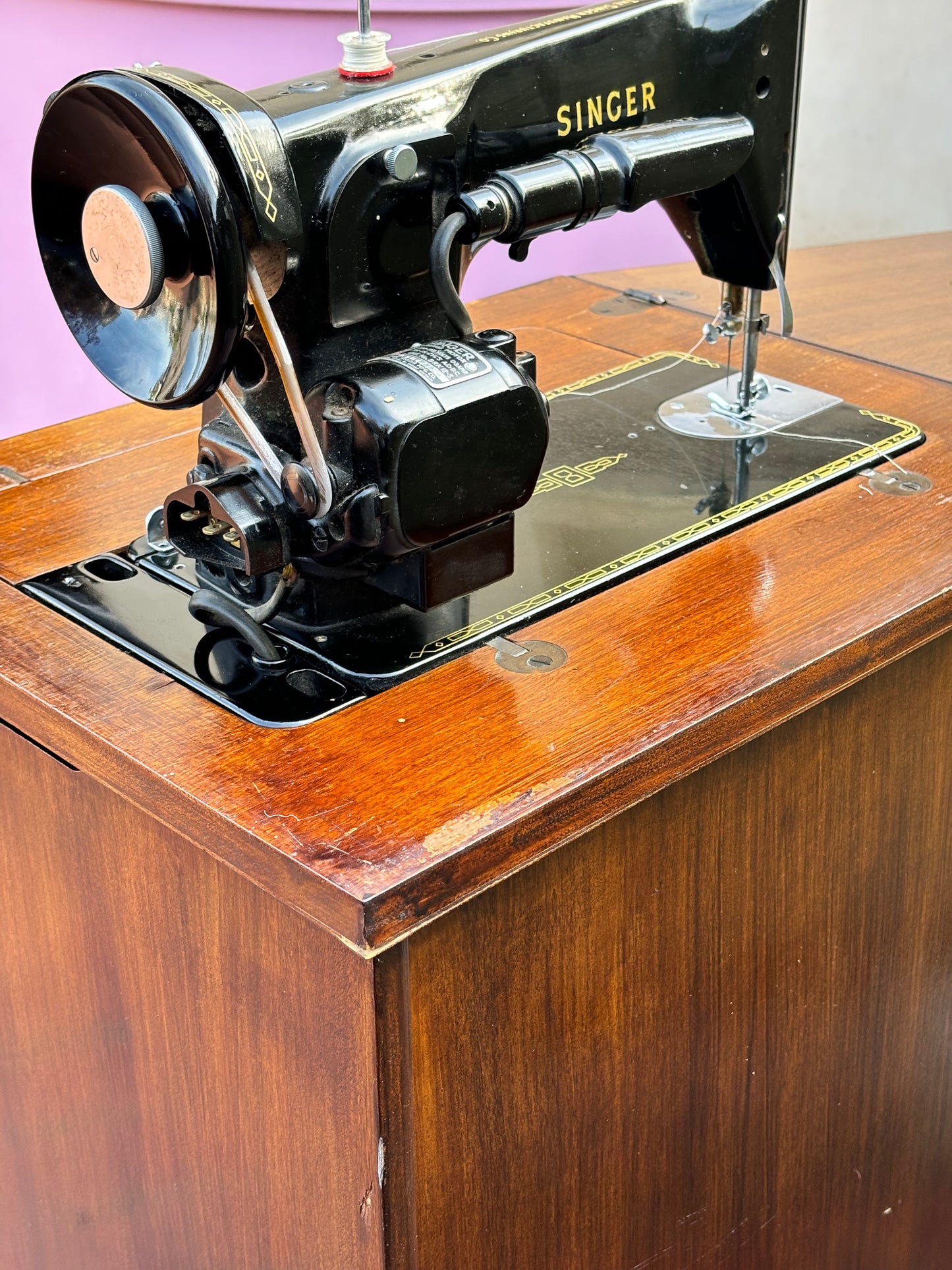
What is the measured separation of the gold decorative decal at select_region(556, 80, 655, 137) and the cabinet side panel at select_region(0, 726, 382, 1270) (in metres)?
0.51

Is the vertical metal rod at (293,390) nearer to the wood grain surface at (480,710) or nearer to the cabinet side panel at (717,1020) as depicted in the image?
the wood grain surface at (480,710)

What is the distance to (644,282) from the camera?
1577mm

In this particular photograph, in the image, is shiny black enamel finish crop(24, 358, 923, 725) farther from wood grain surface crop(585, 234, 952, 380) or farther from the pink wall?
the pink wall

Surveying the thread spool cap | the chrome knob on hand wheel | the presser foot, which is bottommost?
the presser foot

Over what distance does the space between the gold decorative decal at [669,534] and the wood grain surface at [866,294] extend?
0.55 ft

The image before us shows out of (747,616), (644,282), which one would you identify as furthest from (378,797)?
(644,282)

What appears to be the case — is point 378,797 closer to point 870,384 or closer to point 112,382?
point 112,382

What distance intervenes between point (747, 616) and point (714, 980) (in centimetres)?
23

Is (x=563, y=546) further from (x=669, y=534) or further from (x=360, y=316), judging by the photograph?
(x=360, y=316)

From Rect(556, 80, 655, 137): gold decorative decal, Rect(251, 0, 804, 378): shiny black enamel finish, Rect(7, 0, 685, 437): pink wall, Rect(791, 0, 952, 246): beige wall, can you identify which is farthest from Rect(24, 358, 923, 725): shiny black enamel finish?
Rect(791, 0, 952, 246): beige wall

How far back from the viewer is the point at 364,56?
3.08 feet

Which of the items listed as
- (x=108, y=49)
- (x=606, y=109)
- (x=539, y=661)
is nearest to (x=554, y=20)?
(x=606, y=109)

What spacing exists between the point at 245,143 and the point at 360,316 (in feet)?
0.45

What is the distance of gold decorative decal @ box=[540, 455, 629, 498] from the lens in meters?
1.13
